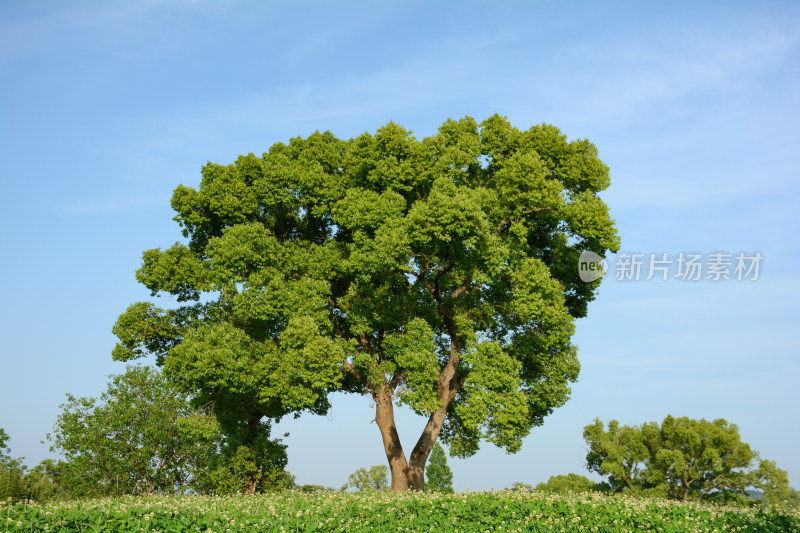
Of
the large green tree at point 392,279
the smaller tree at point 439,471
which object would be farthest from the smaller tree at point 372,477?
the large green tree at point 392,279

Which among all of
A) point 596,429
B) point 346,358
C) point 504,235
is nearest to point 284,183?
point 346,358

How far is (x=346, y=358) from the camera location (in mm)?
28234

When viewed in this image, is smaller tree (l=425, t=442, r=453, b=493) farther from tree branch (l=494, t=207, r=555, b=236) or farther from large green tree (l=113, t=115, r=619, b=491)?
tree branch (l=494, t=207, r=555, b=236)

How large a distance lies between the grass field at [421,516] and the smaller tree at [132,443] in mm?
14868

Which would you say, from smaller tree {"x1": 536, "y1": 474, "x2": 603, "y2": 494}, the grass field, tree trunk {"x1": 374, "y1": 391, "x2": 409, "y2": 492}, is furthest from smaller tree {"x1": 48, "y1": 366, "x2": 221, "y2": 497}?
smaller tree {"x1": 536, "y1": 474, "x2": 603, "y2": 494}

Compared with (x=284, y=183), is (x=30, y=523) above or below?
below

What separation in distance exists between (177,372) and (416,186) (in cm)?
1346

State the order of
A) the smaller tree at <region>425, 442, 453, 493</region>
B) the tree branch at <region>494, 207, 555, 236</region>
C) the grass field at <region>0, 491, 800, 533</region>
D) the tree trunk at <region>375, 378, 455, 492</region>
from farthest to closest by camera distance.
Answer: the smaller tree at <region>425, 442, 453, 493</region> < the tree trunk at <region>375, 378, 455, 492</region> < the tree branch at <region>494, 207, 555, 236</region> < the grass field at <region>0, 491, 800, 533</region>

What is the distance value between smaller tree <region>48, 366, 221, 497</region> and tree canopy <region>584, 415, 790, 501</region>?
127ft

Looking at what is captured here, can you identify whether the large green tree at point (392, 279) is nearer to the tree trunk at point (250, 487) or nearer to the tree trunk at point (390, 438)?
the tree trunk at point (390, 438)

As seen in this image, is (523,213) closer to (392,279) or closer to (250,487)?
(392,279)

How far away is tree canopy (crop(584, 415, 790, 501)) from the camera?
53.8 meters

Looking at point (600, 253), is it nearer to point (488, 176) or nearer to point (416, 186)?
point (488, 176)

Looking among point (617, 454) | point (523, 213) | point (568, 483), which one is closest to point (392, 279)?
point (523, 213)
